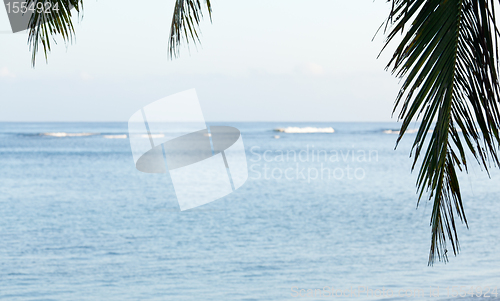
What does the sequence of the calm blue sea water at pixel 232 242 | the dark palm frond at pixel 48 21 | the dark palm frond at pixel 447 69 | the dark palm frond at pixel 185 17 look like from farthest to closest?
the calm blue sea water at pixel 232 242 < the dark palm frond at pixel 185 17 < the dark palm frond at pixel 48 21 < the dark palm frond at pixel 447 69

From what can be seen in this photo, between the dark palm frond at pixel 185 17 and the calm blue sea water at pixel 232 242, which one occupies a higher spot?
the dark palm frond at pixel 185 17

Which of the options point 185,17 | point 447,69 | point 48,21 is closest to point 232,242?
point 185,17

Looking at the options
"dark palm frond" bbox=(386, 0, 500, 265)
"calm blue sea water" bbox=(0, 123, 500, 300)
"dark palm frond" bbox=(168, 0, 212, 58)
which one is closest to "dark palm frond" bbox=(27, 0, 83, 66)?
"dark palm frond" bbox=(168, 0, 212, 58)

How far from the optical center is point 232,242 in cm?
1023

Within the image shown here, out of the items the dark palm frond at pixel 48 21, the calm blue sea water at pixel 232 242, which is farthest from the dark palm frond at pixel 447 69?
the calm blue sea water at pixel 232 242

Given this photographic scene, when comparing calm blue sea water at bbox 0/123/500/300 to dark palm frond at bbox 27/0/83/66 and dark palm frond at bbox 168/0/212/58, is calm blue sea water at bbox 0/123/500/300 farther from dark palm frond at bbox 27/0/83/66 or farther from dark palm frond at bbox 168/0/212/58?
dark palm frond at bbox 27/0/83/66

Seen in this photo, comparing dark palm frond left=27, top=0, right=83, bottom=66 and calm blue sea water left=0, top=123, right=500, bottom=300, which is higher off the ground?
dark palm frond left=27, top=0, right=83, bottom=66

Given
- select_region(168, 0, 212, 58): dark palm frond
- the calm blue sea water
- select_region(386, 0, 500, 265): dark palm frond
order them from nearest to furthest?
select_region(386, 0, 500, 265): dark palm frond, select_region(168, 0, 212, 58): dark palm frond, the calm blue sea water

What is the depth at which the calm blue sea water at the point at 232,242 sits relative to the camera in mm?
7062

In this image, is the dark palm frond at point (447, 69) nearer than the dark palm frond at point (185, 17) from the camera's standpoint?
Yes

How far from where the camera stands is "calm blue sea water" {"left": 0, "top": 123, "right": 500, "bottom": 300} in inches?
278

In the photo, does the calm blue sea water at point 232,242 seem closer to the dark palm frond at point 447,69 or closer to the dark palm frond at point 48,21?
the dark palm frond at point 48,21

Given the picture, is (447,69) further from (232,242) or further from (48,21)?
(232,242)

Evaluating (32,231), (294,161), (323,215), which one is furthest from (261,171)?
(32,231)
